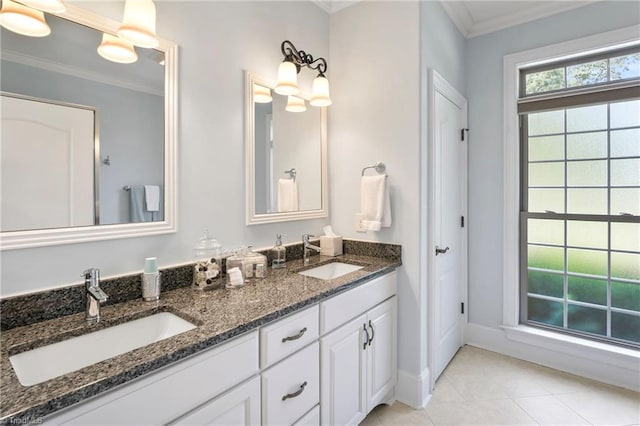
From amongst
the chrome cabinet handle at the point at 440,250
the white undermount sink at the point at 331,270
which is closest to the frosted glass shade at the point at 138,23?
the white undermount sink at the point at 331,270

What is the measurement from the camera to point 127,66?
134cm

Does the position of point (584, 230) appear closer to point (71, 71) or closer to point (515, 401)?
point (515, 401)

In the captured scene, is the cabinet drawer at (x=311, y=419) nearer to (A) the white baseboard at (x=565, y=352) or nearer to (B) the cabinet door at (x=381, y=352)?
(B) the cabinet door at (x=381, y=352)

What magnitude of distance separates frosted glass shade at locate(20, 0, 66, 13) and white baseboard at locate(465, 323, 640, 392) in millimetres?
3303

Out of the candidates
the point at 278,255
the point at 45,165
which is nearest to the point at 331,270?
the point at 278,255

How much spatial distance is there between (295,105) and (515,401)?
7.93ft

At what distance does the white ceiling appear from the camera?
7.64 feet

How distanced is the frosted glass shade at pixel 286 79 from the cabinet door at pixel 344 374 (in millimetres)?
1339

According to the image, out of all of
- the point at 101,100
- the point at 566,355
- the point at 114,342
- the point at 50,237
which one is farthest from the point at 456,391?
the point at 101,100

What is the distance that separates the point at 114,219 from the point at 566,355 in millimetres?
3089

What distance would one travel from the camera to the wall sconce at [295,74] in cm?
183

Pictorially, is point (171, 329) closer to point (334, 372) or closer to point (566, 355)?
point (334, 372)

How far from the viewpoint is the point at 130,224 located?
1.34 meters

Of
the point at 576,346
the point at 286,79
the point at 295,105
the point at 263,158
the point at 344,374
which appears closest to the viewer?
the point at 344,374
